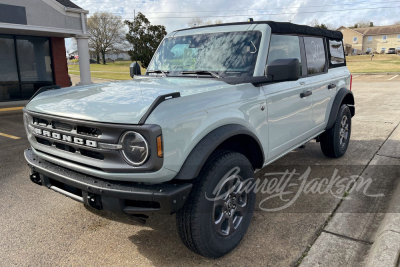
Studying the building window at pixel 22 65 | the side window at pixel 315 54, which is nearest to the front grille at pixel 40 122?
the side window at pixel 315 54

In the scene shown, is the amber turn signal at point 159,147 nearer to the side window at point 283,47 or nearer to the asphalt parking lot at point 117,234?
the asphalt parking lot at point 117,234

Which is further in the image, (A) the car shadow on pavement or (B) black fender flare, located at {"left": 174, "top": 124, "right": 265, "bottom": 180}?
(A) the car shadow on pavement

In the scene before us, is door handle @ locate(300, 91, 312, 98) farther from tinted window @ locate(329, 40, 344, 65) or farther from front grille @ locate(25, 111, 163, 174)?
front grille @ locate(25, 111, 163, 174)

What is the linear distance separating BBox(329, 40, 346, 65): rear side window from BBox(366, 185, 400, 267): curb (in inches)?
103

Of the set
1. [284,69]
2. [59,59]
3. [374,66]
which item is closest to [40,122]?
[284,69]

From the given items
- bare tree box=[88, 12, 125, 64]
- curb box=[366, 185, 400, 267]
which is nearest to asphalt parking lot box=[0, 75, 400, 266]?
curb box=[366, 185, 400, 267]

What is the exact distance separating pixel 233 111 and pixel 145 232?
150 centimetres

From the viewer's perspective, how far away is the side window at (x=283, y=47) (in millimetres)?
3404

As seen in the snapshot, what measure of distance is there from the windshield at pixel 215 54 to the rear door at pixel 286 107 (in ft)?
0.78

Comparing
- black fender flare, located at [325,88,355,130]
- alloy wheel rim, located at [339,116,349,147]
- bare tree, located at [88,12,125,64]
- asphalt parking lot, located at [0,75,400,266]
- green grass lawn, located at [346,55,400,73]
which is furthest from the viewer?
bare tree, located at [88,12,125,64]

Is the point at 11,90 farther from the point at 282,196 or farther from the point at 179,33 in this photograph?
the point at 282,196

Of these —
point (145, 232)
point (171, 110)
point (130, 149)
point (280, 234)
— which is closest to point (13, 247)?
point (145, 232)

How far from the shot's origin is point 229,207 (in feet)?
9.04

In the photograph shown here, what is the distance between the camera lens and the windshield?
3.25 metres
